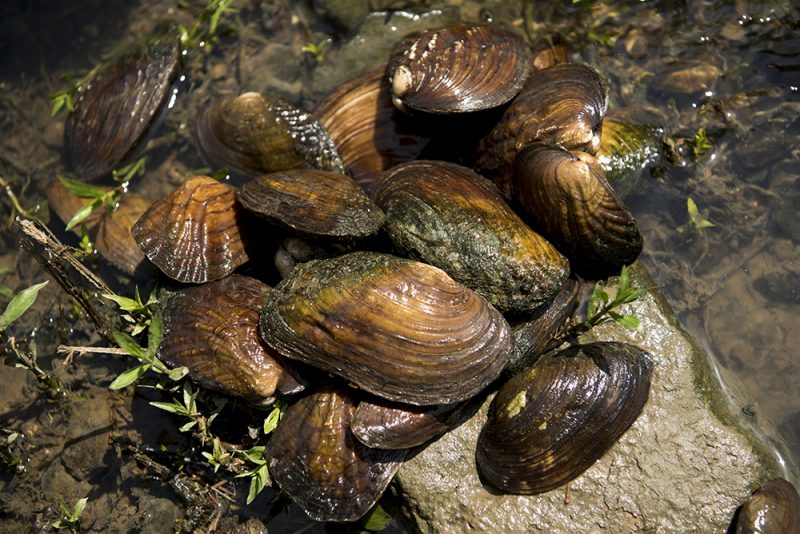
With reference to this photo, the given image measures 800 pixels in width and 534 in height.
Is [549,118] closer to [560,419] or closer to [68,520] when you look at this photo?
[560,419]

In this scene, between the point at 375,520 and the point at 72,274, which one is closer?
the point at 375,520

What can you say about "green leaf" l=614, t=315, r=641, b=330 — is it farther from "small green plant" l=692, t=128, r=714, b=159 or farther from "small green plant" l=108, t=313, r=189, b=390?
"small green plant" l=108, t=313, r=189, b=390

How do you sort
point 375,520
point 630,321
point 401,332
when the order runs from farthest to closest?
point 375,520, point 630,321, point 401,332

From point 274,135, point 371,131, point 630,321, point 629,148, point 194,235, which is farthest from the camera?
point 371,131

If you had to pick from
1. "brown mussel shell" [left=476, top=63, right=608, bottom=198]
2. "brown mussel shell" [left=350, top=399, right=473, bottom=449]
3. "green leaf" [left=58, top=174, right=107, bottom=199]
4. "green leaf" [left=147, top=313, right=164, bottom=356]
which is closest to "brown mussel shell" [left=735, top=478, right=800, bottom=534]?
"brown mussel shell" [left=350, top=399, right=473, bottom=449]

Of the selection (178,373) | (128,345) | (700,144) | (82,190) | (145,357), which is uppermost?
(700,144)

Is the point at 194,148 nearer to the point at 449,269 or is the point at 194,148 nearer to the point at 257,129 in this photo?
the point at 257,129

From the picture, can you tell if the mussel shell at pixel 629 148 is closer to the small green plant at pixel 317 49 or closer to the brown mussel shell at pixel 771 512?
the brown mussel shell at pixel 771 512

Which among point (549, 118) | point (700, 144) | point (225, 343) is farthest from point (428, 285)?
point (700, 144)
